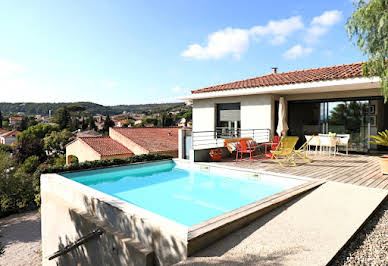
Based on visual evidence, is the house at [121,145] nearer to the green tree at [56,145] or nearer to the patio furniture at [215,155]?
the patio furniture at [215,155]

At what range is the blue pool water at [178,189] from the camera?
586cm

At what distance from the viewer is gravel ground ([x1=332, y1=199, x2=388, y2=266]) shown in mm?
3151

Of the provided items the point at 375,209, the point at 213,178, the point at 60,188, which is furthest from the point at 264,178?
the point at 60,188

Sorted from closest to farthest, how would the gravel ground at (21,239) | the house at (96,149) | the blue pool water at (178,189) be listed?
the blue pool water at (178,189) → the gravel ground at (21,239) → the house at (96,149)

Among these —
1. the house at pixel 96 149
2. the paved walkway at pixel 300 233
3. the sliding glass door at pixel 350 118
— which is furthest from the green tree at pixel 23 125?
the paved walkway at pixel 300 233

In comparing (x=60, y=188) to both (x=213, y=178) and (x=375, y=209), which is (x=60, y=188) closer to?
(x=213, y=178)

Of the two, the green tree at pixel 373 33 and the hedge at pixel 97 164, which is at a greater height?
the green tree at pixel 373 33

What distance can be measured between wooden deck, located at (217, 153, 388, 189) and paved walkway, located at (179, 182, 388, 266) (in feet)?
3.21

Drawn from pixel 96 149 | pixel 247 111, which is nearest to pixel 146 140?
pixel 96 149

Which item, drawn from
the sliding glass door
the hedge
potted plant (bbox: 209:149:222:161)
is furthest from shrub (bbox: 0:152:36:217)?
the sliding glass door

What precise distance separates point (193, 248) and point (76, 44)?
59.7 ft

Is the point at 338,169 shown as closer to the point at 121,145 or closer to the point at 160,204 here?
the point at 160,204

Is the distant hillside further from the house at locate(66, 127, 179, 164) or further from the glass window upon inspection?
the glass window

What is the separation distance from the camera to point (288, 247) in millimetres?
3420
